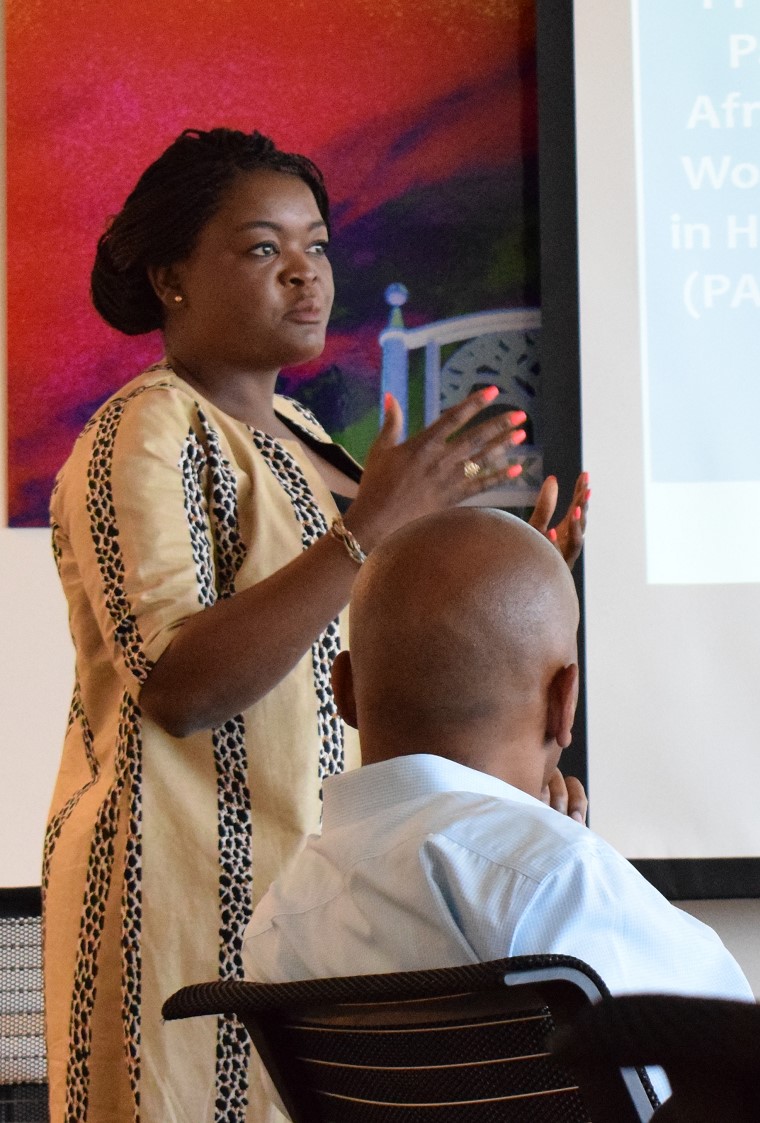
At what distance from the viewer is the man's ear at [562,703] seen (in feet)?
3.34

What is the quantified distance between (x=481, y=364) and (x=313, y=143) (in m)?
0.63

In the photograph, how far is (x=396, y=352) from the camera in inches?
116

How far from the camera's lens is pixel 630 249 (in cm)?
287

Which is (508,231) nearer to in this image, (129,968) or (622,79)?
(622,79)

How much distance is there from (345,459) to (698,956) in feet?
3.27

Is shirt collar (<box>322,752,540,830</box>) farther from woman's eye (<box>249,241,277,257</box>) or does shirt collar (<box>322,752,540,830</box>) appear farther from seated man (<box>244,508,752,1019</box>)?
woman's eye (<box>249,241,277,257</box>)

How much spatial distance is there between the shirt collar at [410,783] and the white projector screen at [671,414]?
6.09ft

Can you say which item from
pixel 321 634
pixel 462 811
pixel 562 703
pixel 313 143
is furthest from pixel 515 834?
pixel 313 143

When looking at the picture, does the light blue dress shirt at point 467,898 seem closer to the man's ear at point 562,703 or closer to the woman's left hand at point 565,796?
the man's ear at point 562,703

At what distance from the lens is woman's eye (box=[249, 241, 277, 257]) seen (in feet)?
5.46

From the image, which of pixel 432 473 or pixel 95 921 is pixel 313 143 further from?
pixel 95 921

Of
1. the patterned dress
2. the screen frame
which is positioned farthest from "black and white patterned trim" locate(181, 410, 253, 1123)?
the screen frame

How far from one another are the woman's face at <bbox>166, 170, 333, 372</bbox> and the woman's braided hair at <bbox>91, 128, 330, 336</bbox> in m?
0.02

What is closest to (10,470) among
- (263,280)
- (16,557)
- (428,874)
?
(16,557)
